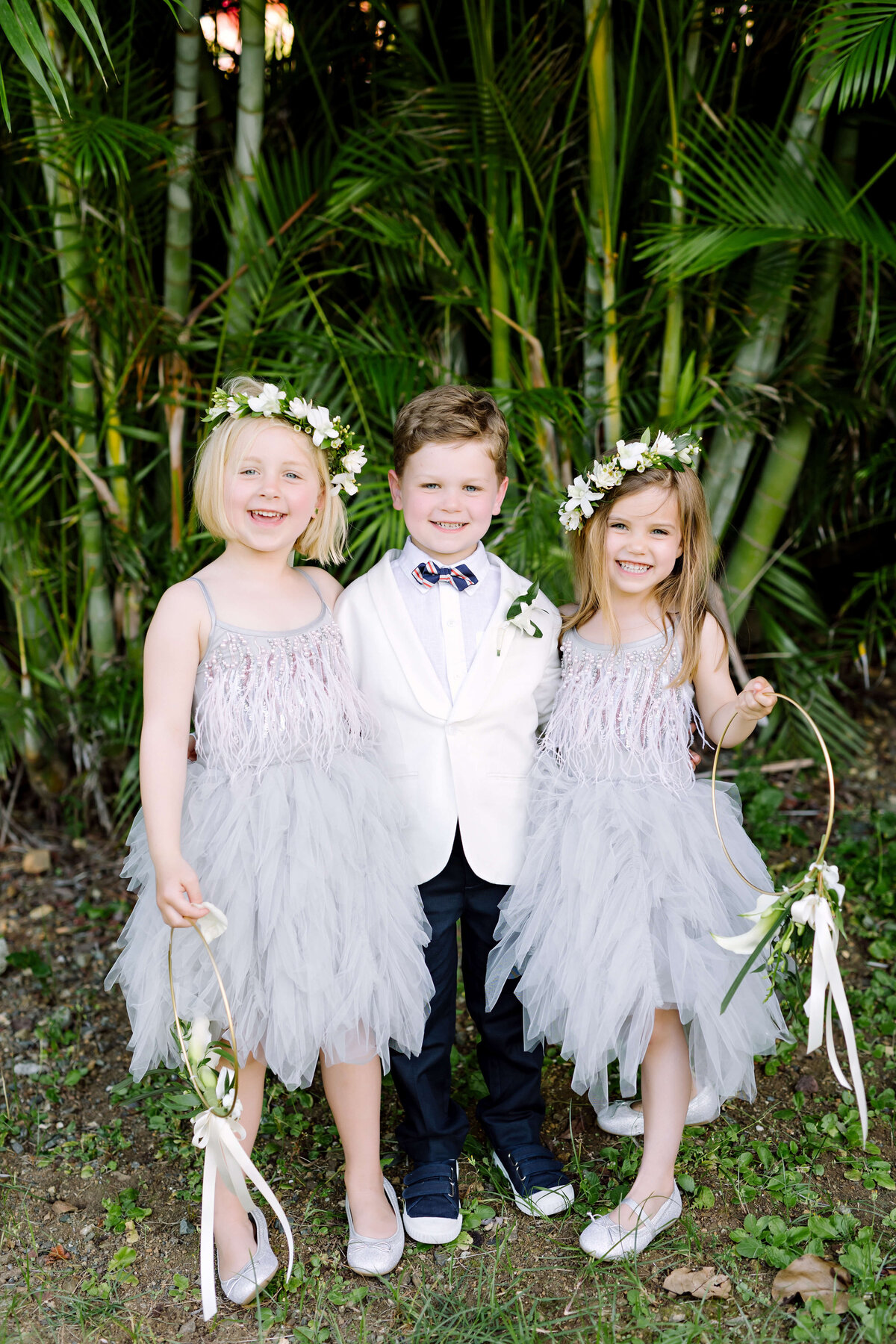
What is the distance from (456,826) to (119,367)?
1955mm

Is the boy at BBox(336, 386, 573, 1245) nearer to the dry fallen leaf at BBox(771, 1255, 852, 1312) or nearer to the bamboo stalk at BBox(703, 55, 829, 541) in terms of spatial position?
the dry fallen leaf at BBox(771, 1255, 852, 1312)

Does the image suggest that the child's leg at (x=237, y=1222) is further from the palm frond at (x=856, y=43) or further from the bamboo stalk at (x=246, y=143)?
the palm frond at (x=856, y=43)

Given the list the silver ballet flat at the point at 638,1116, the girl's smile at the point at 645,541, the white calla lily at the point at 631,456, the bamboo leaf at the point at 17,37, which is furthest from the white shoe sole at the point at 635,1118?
the bamboo leaf at the point at 17,37

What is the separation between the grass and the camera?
184 cm

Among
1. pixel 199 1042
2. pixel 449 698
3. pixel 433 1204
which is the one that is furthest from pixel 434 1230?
pixel 449 698

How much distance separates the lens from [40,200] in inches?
133

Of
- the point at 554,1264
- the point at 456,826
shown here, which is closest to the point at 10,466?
the point at 456,826

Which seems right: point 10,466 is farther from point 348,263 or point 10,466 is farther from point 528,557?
point 528,557

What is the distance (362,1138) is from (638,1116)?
2.14 ft

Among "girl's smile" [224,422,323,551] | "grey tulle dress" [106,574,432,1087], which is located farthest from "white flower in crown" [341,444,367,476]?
"grey tulle dress" [106,574,432,1087]

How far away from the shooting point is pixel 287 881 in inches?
72.7

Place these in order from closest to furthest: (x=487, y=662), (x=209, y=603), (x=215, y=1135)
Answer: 1. (x=215, y=1135)
2. (x=209, y=603)
3. (x=487, y=662)

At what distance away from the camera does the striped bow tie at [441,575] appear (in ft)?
6.81

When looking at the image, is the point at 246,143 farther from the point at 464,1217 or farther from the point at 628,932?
the point at 464,1217
